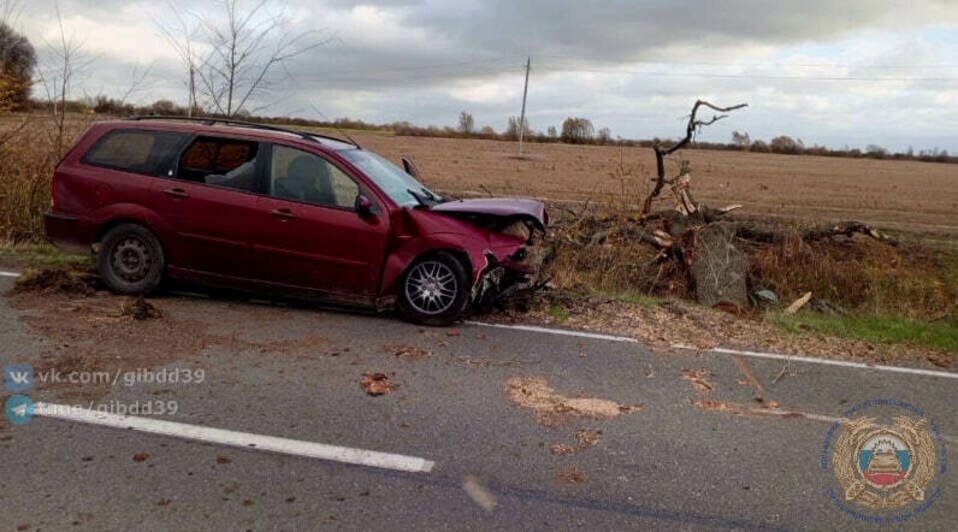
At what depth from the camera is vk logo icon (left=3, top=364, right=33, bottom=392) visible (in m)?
4.91

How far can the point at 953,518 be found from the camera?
13.0 ft

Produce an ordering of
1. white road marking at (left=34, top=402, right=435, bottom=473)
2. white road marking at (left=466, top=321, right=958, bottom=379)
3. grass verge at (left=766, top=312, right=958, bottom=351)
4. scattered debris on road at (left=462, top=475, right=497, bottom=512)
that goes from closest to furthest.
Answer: scattered debris on road at (left=462, top=475, right=497, bottom=512), white road marking at (left=34, top=402, right=435, bottom=473), white road marking at (left=466, top=321, right=958, bottom=379), grass verge at (left=766, top=312, right=958, bottom=351)

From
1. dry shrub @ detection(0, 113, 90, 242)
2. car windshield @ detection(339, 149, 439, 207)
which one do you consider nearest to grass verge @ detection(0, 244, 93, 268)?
dry shrub @ detection(0, 113, 90, 242)

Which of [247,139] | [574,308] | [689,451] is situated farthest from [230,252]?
[689,451]

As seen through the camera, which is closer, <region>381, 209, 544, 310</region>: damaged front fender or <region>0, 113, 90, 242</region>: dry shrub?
<region>381, 209, 544, 310</region>: damaged front fender

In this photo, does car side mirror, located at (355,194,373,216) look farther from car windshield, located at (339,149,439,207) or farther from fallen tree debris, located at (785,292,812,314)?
fallen tree debris, located at (785,292,812,314)

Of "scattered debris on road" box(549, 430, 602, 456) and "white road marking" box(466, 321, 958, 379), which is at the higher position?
"white road marking" box(466, 321, 958, 379)

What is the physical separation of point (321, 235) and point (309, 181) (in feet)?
1.85

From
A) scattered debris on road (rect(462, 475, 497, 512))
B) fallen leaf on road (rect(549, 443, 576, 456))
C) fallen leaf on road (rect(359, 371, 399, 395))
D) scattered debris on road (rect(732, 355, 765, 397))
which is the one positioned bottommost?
scattered debris on road (rect(462, 475, 497, 512))

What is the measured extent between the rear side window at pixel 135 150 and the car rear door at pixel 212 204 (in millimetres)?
186

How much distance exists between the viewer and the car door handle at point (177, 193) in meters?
7.29

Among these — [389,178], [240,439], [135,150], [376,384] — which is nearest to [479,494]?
[240,439]

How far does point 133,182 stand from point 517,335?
399 cm

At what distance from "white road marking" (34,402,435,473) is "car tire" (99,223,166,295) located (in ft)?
9.19
